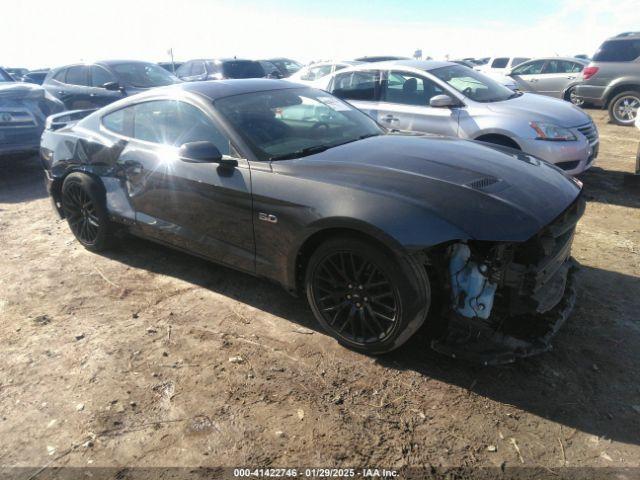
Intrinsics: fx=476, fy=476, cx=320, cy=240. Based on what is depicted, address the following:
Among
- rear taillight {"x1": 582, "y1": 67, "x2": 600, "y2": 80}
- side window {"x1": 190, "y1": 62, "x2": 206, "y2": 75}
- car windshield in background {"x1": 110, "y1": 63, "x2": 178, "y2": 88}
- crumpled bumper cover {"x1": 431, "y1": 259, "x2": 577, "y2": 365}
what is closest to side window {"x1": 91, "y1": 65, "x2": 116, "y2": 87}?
car windshield in background {"x1": 110, "y1": 63, "x2": 178, "y2": 88}

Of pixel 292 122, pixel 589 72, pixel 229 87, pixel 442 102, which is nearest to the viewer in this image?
pixel 292 122

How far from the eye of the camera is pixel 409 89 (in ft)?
21.5

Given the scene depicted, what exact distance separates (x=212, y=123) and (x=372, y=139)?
1213mm

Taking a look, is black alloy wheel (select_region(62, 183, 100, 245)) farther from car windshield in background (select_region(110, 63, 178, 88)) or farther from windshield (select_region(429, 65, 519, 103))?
car windshield in background (select_region(110, 63, 178, 88))

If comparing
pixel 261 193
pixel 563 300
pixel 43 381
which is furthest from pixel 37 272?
pixel 563 300

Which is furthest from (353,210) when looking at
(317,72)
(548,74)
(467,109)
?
(548,74)

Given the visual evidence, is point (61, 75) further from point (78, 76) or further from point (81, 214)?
point (81, 214)

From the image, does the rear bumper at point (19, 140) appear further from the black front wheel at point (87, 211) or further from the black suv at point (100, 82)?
the black front wheel at point (87, 211)

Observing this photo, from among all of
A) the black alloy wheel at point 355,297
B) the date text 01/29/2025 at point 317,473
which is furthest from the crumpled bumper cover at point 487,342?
the date text 01/29/2025 at point 317,473

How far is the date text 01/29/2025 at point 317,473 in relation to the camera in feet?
7.18

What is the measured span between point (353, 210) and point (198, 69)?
46.0ft

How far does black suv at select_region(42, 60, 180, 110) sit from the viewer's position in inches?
366

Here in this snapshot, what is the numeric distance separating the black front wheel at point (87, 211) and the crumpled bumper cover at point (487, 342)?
10.7ft

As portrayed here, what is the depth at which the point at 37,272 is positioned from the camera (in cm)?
440
